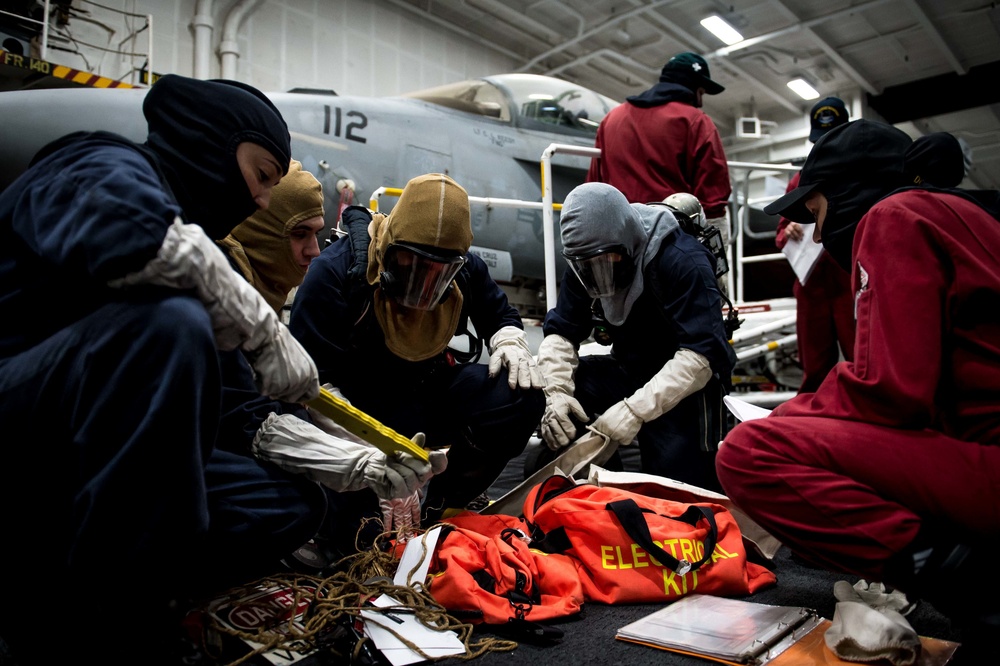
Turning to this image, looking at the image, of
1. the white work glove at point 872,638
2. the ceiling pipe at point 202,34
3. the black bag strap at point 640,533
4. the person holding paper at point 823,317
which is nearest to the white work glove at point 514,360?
the black bag strap at point 640,533

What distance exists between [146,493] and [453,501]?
4.73ft

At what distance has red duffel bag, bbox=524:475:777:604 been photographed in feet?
5.75

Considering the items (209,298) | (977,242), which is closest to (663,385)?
(977,242)

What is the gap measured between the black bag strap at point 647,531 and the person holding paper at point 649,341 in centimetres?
65

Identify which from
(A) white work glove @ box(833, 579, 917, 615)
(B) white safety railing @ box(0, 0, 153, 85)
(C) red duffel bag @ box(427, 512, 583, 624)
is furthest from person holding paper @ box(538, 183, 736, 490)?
(B) white safety railing @ box(0, 0, 153, 85)

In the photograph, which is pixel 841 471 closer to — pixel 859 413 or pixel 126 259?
pixel 859 413

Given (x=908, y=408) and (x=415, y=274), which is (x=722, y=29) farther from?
(x=908, y=408)

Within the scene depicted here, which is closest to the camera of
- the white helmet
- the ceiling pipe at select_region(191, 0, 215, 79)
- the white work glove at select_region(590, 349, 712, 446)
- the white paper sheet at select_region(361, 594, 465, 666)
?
the white paper sheet at select_region(361, 594, 465, 666)

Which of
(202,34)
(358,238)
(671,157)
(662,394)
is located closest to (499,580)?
(662,394)

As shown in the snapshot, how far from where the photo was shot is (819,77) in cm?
1190

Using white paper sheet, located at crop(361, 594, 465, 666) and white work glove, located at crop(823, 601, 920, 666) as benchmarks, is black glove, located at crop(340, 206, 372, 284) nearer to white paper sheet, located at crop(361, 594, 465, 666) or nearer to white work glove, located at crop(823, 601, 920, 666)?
white paper sheet, located at crop(361, 594, 465, 666)

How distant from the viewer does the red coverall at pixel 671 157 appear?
3.60 metres

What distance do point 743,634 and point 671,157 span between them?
2721mm

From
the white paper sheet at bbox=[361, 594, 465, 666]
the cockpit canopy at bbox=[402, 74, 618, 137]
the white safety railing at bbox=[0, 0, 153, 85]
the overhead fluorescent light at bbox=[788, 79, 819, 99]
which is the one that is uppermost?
the overhead fluorescent light at bbox=[788, 79, 819, 99]
